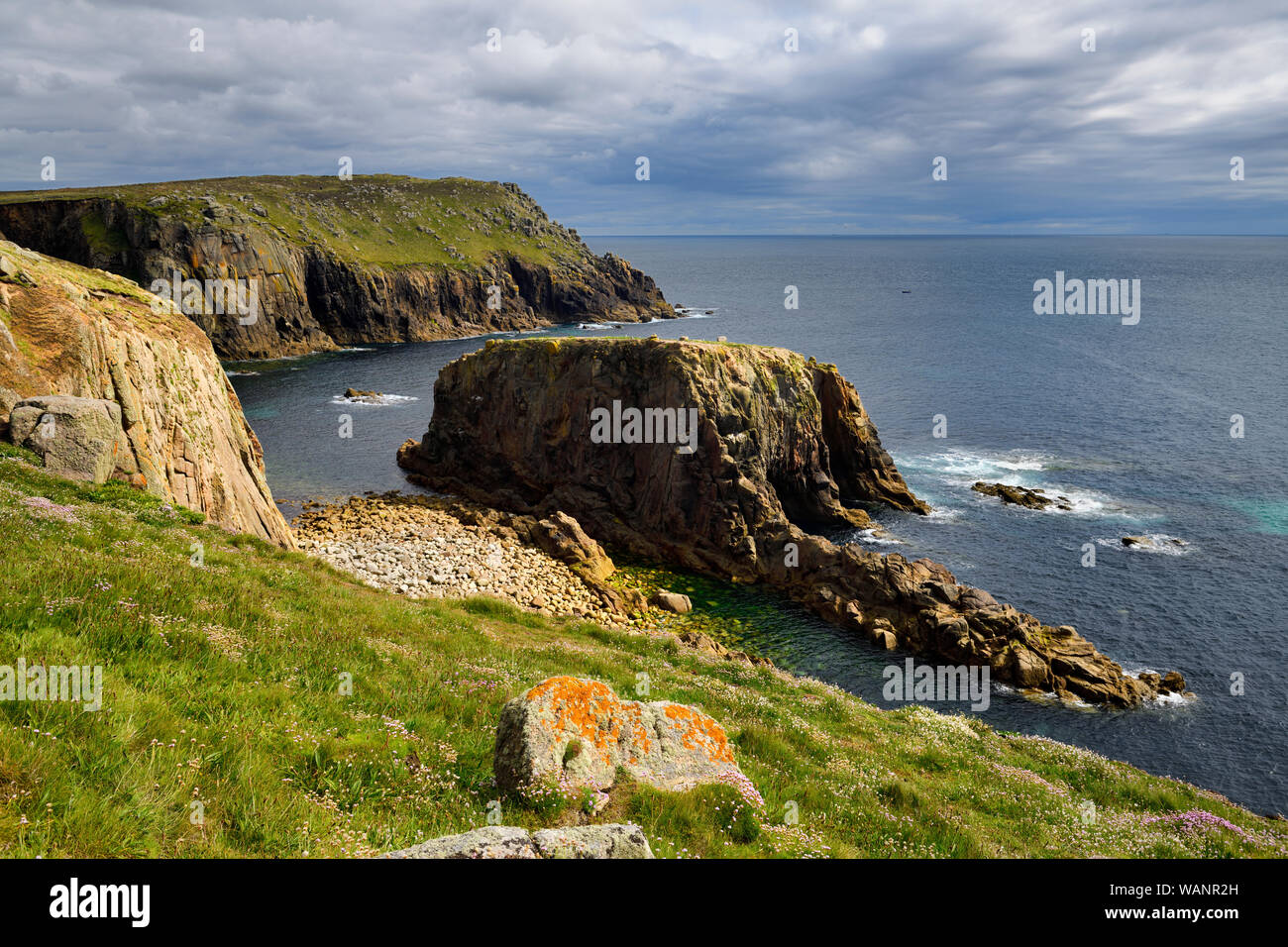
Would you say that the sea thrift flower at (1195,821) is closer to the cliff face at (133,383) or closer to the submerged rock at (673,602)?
the submerged rock at (673,602)

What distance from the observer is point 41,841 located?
5.18 meters

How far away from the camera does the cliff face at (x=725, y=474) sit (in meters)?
40.7

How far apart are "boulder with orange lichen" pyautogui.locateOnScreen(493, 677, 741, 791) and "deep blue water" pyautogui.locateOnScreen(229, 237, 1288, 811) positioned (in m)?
27.8

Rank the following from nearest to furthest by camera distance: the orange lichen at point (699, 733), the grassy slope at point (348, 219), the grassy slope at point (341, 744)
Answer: the grassy slope at point (341, 744)
the orange lichen at point (699, 733)
the grassy slope at point (348, 219)

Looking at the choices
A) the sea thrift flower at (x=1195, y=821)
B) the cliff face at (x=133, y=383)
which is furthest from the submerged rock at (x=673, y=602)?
the sea thrift flower at (x=1195, y=821)

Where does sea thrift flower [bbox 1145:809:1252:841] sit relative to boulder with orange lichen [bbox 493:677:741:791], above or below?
below

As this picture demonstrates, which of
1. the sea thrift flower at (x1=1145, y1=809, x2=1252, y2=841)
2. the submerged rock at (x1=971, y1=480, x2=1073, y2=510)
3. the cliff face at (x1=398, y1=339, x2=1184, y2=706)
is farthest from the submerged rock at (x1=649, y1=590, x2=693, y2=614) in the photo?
the submerged rock at (x1=971, y1=480, x2=1073, y2=510)

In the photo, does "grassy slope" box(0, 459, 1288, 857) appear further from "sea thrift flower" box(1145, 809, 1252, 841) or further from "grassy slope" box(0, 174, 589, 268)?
"grassy slope" box(0, 174, 589, 268)

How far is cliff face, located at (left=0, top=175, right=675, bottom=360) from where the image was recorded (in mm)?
124688

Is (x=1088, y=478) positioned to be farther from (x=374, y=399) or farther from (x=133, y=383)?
(x=374, y=399)

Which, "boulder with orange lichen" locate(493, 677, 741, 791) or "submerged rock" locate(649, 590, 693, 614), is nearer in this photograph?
"boulder with orange lichen" locate(493, 677, 741, 791)

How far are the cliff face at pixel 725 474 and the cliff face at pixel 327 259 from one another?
84.4m
